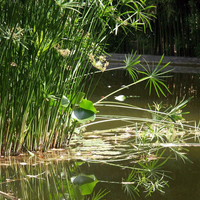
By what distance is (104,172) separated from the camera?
201 centimetres

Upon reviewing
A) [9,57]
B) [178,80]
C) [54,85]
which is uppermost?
[9,57]

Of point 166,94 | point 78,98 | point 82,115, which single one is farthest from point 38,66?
point 166,94

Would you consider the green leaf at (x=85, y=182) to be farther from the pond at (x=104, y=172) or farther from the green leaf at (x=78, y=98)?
the green leaf at (x=78, y=98)

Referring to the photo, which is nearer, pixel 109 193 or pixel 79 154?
pixel 109 193

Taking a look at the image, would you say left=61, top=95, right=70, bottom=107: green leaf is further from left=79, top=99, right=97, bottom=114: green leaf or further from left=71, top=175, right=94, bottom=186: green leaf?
left=71, top=175, right=94, bottom=186: green leaf

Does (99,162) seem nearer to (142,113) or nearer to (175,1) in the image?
(142,113)

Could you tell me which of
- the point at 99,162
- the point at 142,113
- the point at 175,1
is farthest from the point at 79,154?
the point at 175,1

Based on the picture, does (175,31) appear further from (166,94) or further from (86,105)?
(86,105)

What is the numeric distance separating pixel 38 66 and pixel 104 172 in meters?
0.60

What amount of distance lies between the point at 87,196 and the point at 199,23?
336 inches

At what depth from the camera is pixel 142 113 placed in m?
3.62

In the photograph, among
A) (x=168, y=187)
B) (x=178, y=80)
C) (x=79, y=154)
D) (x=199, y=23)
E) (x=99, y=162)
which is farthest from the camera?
(x=199, y=23)

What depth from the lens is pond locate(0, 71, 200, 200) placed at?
1.73m

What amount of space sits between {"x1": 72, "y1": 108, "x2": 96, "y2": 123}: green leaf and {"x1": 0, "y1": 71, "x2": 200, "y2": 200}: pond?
171 mm
